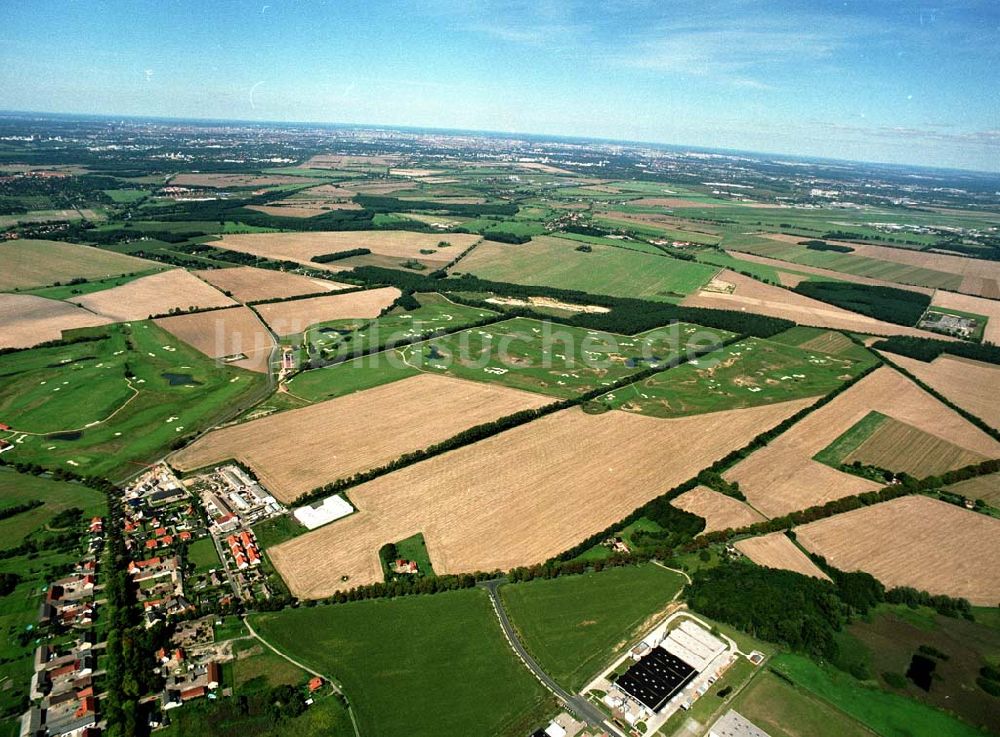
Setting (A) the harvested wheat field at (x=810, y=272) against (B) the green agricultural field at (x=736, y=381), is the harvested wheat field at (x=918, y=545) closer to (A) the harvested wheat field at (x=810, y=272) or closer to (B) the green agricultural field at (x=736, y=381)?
(B) the green agricultural field at (x=736, y=381)

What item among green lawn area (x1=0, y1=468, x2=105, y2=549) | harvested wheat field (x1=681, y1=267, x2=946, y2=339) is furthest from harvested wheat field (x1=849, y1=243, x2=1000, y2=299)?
green lawn area (x1=0, y1=468, x2=105, y2=549)

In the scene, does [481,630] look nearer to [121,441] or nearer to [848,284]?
[121,441]

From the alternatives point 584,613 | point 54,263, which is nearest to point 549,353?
point 584,613

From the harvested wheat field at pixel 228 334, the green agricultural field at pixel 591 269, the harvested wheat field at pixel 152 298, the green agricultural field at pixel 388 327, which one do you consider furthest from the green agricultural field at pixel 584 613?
the harvested wheat field at pixel 152 298

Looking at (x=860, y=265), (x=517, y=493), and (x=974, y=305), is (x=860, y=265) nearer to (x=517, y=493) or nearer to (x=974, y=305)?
(x=974, y=305)

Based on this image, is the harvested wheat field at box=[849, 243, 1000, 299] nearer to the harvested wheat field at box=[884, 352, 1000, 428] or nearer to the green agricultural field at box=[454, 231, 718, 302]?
the harvested wheat field at box=[884, 352, 1000, 428]
